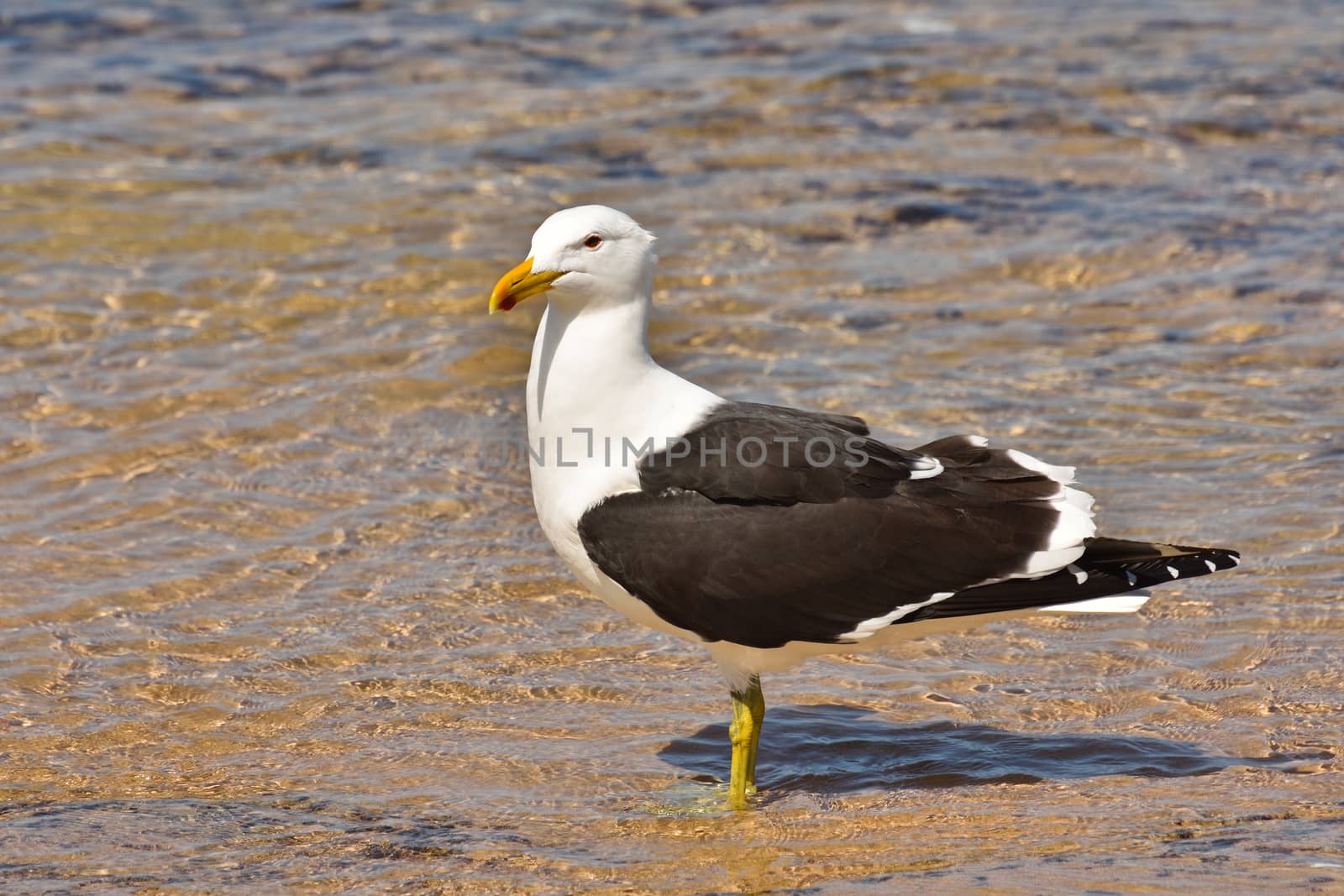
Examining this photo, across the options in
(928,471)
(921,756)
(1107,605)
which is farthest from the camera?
(921,756)

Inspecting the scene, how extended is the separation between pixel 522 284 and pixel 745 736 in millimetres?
1492

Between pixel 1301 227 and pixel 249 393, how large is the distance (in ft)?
20.1

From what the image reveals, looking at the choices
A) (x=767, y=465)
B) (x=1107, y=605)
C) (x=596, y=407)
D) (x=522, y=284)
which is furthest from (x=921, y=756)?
(x=522, y=284)

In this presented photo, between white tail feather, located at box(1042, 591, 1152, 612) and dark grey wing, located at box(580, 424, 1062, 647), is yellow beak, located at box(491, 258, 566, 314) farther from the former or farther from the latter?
white tail feather, located at box(1042, 591, 1152, 612)

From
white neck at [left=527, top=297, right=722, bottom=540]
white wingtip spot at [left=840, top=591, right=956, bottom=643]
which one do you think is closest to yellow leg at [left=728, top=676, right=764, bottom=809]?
white wingtip spot at [left=840, top=591, right=956, bottom=643]

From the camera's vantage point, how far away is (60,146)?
35.0ft

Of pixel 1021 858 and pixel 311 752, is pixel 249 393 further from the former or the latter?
pixel 1021 858

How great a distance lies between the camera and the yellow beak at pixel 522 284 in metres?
4.62

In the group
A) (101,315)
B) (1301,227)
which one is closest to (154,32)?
(101,315)

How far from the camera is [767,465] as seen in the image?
458 centimetres

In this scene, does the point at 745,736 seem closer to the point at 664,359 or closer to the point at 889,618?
the point at 889,618

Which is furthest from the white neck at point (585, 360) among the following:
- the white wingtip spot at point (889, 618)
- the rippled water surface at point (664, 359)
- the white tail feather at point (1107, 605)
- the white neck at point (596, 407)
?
the white tail feather at point (1107, 605)

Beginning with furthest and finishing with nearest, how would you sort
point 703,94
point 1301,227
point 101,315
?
point 703,94 < point 1301,227 < point 101,315

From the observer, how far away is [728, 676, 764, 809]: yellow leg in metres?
4.75
